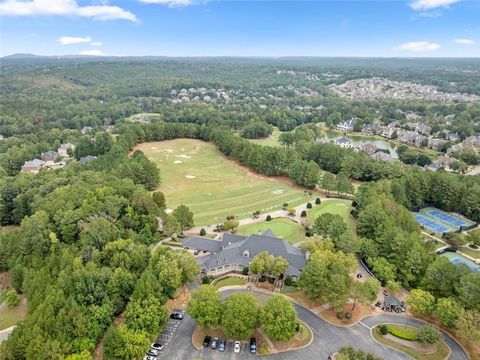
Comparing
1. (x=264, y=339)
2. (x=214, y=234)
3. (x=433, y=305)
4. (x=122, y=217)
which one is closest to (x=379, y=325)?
(x=433, y=305)

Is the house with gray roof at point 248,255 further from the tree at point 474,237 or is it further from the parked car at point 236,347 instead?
the tree at point 474,237

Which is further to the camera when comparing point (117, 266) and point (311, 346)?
point (117, 266)

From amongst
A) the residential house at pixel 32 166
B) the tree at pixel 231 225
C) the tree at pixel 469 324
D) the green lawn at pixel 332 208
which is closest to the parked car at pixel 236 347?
the tree at pixel 469 324

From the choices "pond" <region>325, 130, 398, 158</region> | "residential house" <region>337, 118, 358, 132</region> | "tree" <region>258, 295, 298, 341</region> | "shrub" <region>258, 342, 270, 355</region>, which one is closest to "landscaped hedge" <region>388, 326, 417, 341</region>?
"tree" <region>258, 295, 298, 341</region>

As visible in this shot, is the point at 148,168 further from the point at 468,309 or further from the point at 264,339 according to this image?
Result: the point at 468,309

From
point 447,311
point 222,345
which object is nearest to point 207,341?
point 222,345

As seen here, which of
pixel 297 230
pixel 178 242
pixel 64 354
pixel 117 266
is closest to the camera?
pixel 64 354
